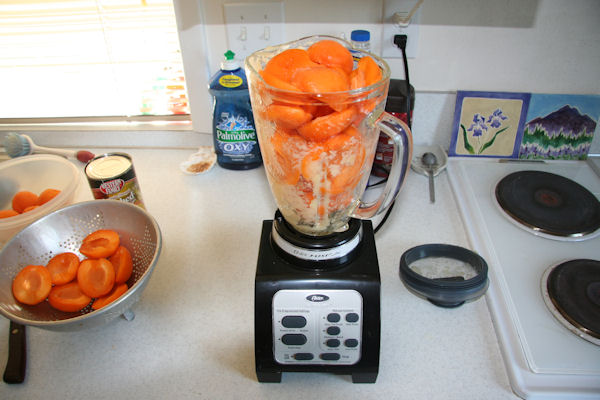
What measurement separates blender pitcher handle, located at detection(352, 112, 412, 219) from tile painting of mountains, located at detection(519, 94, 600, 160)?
564 millimetres

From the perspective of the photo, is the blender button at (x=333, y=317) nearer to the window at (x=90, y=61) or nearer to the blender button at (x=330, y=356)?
the blender button at (x=330, y=356)

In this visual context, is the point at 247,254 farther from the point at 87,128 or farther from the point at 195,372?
the point at 87,128

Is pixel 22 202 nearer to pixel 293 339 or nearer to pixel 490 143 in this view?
pixel 293 339

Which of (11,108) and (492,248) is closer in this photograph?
(492,248)

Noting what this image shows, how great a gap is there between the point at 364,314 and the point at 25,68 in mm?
1132

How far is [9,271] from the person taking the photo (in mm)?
630

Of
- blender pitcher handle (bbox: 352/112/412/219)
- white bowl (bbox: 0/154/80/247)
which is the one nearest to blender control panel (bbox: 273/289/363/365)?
blender pitcher handle (bbox: 352/112/412/219)

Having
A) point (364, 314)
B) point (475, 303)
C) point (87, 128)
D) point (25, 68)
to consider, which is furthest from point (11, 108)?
point (475, 303)

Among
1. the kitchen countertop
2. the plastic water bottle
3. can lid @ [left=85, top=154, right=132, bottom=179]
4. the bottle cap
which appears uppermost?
the plastic water bottle

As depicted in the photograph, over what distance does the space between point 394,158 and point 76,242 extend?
0.55m

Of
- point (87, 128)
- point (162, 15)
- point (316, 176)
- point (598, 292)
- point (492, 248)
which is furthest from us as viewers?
point (87, 128)

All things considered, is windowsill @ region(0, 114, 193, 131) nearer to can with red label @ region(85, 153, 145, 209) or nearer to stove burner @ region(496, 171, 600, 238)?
can with red label @ region(85, 153, 145, 209)

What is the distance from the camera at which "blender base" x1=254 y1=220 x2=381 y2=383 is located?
553mm

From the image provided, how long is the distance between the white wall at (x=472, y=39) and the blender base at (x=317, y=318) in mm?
578
